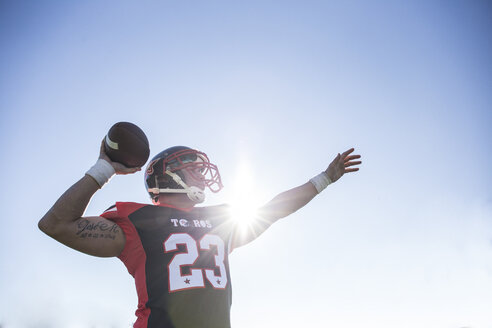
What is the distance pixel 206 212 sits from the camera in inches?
164

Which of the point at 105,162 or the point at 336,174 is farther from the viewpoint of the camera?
the point at 336,174

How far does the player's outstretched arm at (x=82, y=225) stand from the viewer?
3.22 m

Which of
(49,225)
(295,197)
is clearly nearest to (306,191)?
(295,197)

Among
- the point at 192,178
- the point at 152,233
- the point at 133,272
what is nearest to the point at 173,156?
the point at 192,178

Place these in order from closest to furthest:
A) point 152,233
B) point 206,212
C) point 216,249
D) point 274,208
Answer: point 152,233 → point 216,249 → point 206,212 → point 274,208

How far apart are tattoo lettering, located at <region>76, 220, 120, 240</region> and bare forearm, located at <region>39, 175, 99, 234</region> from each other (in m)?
0.09

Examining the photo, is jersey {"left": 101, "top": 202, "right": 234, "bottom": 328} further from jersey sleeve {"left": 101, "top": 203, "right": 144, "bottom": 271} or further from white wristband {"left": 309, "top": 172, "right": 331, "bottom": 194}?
white wristband {"left": 309, "top": 172, "right": 331, "bottom": 194}

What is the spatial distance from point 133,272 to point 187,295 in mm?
581

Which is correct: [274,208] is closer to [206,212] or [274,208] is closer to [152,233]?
[206,212]

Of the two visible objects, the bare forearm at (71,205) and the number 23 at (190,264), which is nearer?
the bare forearm at (71,205)

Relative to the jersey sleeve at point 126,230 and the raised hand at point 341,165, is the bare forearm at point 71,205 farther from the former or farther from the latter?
the raised hand at point 341,165

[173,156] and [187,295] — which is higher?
[173,156]

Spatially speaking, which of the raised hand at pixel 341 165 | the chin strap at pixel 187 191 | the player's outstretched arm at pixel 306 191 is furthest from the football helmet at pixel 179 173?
the raised hand at pixel 341 165

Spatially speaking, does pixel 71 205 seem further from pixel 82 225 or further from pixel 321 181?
pixel 321 181
